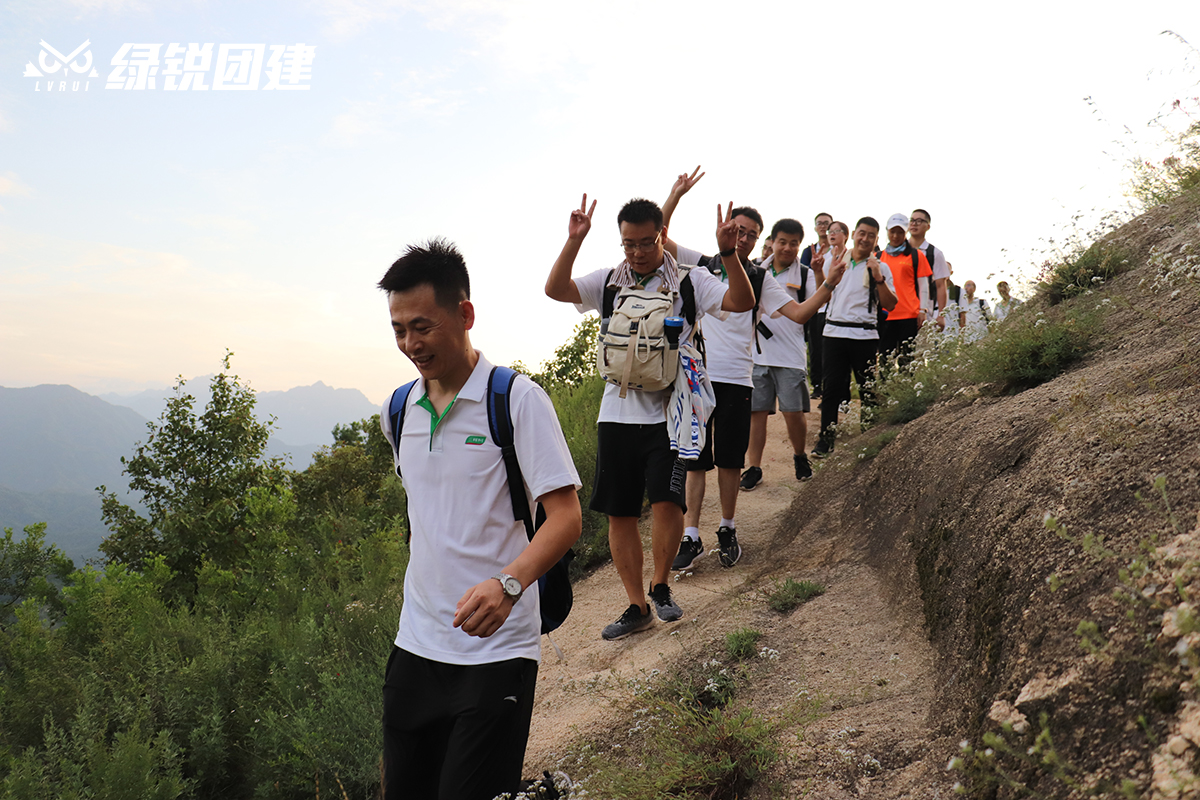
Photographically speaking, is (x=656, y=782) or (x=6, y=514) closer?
(x=656, y=782)

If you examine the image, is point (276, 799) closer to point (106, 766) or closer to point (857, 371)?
point (106, 766)

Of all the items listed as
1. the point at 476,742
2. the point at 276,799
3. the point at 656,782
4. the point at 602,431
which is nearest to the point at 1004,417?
the point at 602,431

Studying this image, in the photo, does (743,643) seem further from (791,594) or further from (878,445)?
(878,445)

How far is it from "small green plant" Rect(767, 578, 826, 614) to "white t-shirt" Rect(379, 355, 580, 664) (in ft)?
7.16

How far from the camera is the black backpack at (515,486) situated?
95.0 inches

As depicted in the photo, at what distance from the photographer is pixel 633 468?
4.45 m

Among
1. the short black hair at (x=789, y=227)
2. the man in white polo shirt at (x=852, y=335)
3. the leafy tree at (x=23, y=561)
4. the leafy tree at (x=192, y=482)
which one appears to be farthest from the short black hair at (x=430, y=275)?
the leafy tree at (x=23, y=561)

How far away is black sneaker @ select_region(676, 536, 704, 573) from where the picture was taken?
221 inches

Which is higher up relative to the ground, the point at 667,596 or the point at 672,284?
the point at 672,284

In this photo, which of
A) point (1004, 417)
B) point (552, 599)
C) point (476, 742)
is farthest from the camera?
point (1004, 417)

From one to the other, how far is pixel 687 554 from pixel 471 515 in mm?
3500

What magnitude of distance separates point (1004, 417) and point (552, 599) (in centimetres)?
264

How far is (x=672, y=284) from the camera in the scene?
4387 millimetres

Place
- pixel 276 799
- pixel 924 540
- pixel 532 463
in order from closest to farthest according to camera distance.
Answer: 1. pixel 532 463
2. pixel 924 540
3. pixel 276 799
